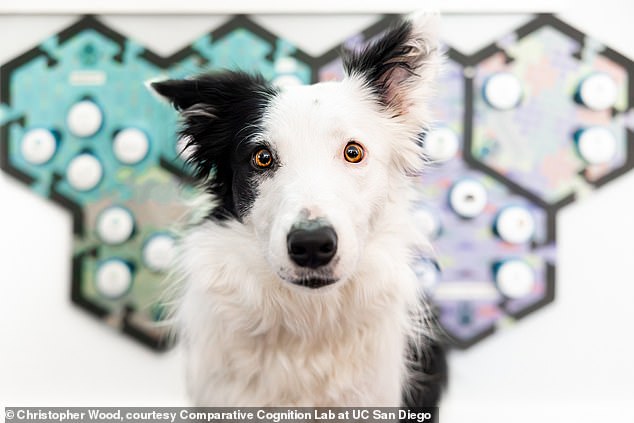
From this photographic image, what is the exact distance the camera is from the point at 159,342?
191 centimetres

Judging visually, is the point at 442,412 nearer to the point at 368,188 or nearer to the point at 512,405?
the point at 512,405

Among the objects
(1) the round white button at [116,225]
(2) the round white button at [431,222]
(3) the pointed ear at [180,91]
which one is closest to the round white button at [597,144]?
(2) the round white button at [431,222]

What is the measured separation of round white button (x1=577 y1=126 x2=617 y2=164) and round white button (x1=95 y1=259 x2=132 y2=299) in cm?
175

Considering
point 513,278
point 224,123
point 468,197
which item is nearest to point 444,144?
point 468,197

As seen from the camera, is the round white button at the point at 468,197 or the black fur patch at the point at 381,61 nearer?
the black fur patch at the point at 381,61

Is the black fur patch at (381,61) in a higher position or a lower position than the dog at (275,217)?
higher

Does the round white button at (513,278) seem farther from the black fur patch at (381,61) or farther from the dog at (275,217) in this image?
the black fur patch at (381,61)

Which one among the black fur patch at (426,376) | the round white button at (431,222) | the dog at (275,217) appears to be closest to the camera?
the dog at (275,217)

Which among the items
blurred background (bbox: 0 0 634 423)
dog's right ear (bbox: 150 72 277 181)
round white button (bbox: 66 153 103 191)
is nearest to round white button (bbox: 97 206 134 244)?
blurred background (bbox: 0 0 634 423)

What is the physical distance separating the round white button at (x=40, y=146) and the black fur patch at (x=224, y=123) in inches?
34.8

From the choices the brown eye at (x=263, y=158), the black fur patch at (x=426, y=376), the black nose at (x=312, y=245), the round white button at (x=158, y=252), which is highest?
the brown eye at (x=263, y=158)

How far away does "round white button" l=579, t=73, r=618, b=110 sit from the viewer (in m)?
1.85

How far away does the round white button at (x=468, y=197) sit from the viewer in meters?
1.84

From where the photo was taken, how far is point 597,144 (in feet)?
6.09
